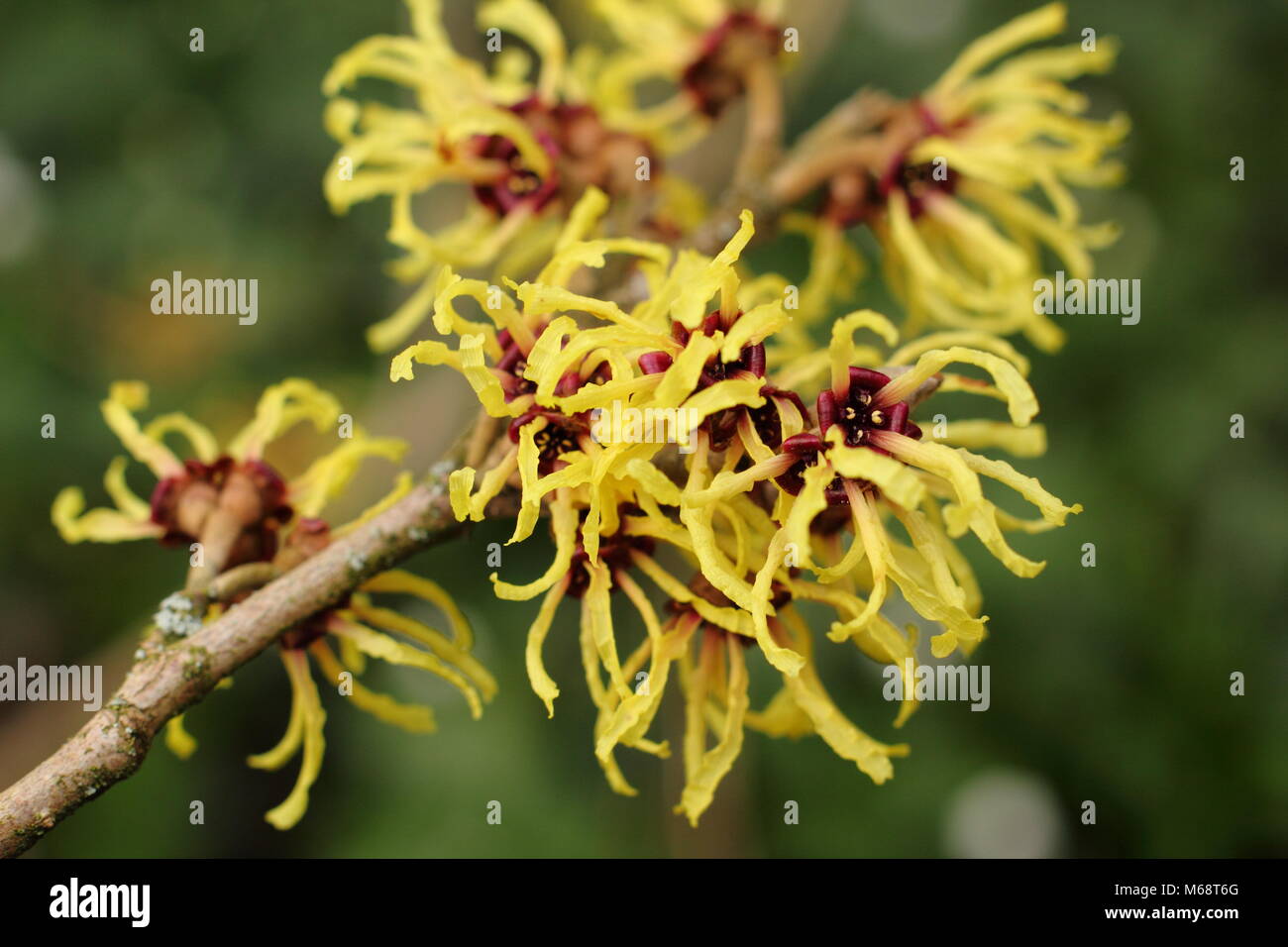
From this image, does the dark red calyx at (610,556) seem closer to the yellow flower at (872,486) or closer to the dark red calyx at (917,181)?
the yellow flower at (872,486)

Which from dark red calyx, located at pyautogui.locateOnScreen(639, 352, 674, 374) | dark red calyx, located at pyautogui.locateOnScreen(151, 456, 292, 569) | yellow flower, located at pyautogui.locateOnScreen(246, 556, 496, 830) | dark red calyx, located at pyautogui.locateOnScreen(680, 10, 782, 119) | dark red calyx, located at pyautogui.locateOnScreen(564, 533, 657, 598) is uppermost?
dark red calyx, located at pyautogui.locateOnScreen(680, 10, 782, 119)

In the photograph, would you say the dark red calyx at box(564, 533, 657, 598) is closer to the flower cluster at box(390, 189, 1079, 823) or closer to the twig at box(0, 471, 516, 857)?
the flower cluster at box(390, 189, 1079, 823)

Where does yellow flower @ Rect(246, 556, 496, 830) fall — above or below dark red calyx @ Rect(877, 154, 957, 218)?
below

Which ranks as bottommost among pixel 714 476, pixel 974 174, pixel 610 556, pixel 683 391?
pixel 610 556

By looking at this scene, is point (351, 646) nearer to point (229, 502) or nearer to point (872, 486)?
point (229, 502)

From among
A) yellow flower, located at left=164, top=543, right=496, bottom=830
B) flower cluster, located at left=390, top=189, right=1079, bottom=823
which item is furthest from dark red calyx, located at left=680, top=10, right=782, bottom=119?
yellow flower, located at left=164, top=543, right=496, bottom=830

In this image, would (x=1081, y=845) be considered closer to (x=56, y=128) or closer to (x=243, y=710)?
(x=243, y=710)

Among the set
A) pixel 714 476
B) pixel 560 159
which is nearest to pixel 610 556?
pixel 714 476
